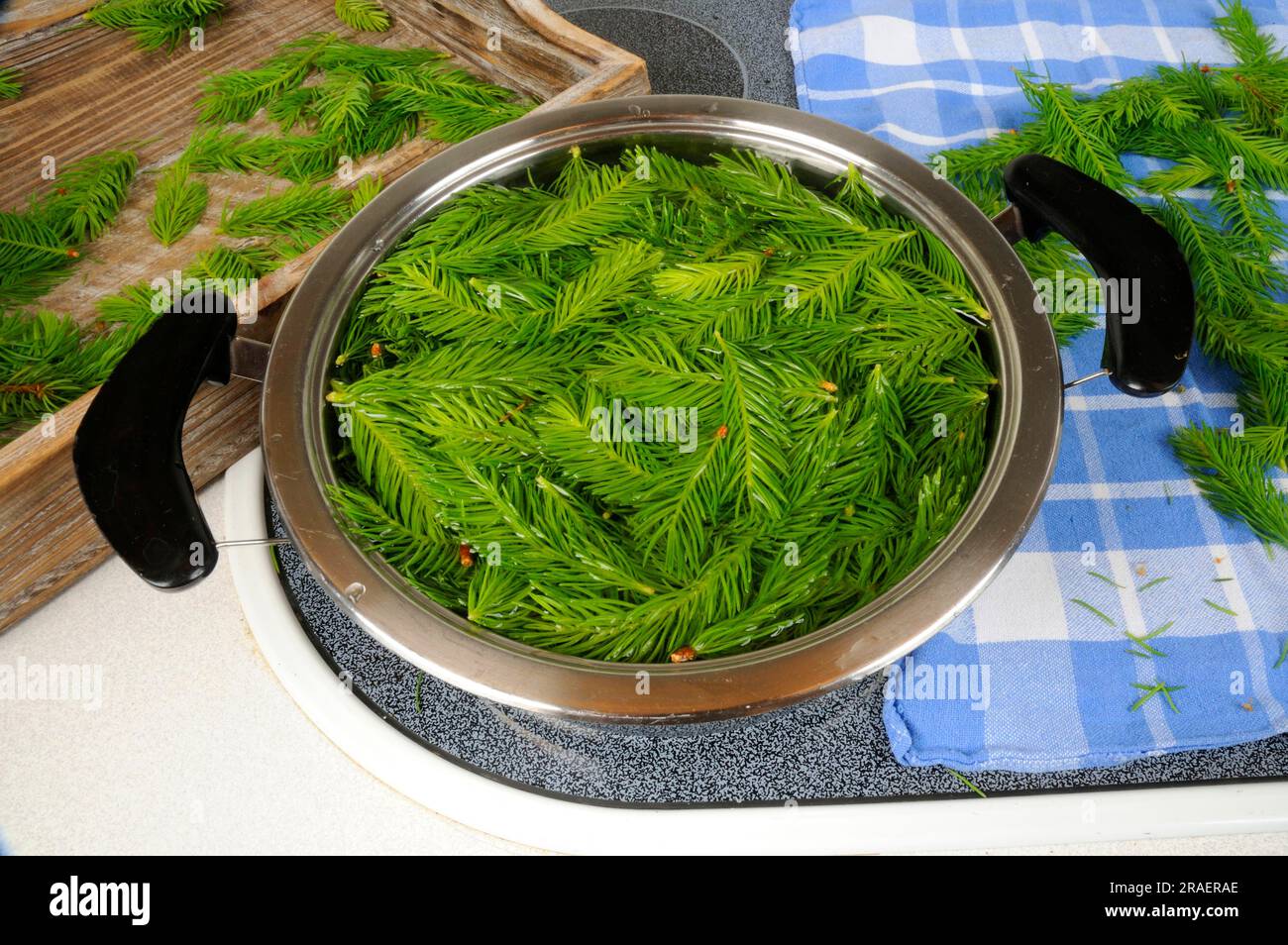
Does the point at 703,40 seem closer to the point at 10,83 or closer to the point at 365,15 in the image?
the point at 365,15

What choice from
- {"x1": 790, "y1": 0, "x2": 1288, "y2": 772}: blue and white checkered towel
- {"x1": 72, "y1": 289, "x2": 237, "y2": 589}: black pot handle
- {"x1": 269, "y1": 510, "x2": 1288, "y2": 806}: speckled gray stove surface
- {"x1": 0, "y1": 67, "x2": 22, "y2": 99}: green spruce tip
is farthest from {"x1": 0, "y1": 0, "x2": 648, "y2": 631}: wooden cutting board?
{"x1": 790, "y1": 0, "x2": 1288, "y2": 772}: blue and white checkered towel

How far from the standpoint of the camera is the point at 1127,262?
1.63ft

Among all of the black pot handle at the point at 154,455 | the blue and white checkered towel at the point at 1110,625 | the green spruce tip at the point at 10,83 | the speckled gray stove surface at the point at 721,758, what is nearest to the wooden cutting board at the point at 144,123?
the green spruce tip at the point at 10,83

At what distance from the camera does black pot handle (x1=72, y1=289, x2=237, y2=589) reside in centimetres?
43

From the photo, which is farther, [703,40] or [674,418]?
[703,40]

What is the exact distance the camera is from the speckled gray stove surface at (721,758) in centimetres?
55

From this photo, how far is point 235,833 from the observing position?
22.6 inches

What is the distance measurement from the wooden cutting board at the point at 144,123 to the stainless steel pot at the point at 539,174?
106 mm

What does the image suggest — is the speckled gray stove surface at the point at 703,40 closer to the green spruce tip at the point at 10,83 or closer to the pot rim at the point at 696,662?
the pot rim at the point at 696,662

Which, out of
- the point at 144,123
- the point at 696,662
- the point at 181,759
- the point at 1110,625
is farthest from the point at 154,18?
the point at 1110,625

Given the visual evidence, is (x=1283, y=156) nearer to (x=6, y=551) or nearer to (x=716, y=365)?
(x=716, y=365)

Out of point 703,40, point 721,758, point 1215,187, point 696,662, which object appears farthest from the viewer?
point 703,40

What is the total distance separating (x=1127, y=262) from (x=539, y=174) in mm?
387

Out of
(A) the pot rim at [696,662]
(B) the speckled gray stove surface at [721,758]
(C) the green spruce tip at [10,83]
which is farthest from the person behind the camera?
(C) the green spruce tip at [10,83]
